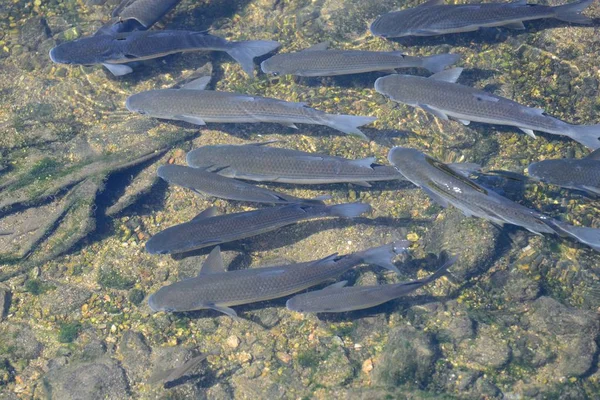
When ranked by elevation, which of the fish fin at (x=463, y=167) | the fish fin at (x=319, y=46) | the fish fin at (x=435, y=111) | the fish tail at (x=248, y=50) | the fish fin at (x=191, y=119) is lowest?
the fish fin at (x=463, y=167)

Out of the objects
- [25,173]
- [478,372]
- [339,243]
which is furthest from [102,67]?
[478,372]

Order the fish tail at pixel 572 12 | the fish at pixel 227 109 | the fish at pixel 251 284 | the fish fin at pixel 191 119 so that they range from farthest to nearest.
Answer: the fish fin at pixel 191 119, the fish tail at pixel 572 12, the fish at pixel 227 109, the fish at pixel 251 284

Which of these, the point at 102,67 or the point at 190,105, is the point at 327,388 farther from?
the point at 102,67

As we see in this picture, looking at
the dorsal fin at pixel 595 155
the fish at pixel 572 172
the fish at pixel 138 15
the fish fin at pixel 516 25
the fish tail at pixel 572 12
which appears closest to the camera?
the fish at pixel 572 172

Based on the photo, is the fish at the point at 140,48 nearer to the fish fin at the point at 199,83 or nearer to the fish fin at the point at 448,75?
the fish fin at the point at 199,83

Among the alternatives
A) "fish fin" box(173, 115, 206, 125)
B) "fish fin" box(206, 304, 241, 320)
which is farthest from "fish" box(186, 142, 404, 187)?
"fish fin" box(206, 304, 241, 320)

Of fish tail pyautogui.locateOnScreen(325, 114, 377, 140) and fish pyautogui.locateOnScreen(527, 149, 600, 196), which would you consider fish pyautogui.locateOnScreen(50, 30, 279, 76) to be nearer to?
fish tail pyautogui.locateOnScreen(325, 114, 377, 140)

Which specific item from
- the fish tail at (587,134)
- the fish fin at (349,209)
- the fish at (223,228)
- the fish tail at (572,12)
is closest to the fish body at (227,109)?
the fish fin at (349,209)

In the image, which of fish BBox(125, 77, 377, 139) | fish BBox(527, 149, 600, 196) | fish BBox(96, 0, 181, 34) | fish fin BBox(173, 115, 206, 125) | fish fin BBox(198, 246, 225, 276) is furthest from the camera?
fish BBox(96, 0, 181, 34)
